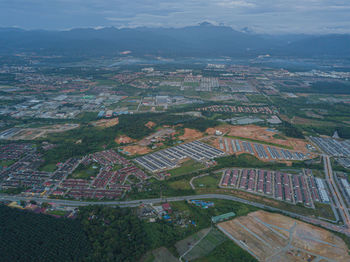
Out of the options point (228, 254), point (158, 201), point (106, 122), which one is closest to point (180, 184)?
point (158, 201)

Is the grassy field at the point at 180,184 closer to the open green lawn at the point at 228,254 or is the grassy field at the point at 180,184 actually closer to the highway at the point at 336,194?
the open green lawn at the point at 228,254

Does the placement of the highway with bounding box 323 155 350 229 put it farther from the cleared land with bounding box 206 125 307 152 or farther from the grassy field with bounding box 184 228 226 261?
the grassy field with bounding box 184 228 226 261

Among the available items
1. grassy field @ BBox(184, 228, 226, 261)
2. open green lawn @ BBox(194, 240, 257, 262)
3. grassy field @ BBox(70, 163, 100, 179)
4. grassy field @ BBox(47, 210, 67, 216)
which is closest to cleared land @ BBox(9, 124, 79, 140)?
grassy field @ BBox(70, 163, 100, 179)

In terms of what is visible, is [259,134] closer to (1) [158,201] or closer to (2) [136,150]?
(2) [136,150]

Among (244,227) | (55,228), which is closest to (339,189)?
(244,227)

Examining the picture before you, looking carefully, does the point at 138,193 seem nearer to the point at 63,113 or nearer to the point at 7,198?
the point at 7,198

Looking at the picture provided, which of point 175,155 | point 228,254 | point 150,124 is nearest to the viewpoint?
point 228,254

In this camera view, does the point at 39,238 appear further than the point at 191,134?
No
